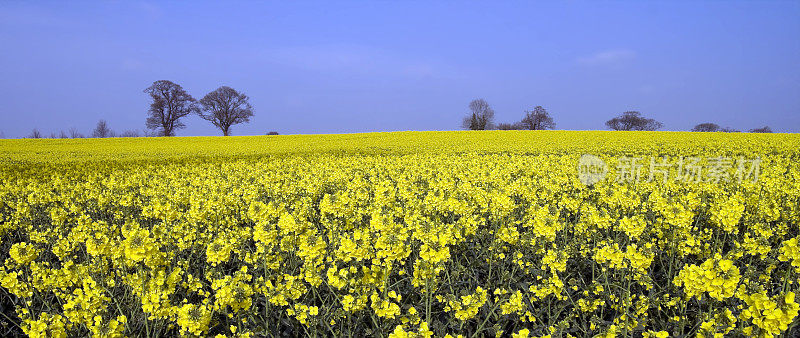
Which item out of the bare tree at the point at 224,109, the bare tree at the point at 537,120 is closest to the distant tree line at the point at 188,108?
the bare tree at the point at 224,109

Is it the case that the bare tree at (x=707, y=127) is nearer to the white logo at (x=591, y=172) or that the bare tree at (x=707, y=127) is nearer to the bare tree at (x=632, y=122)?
the bare tree at (x=632, y=122)

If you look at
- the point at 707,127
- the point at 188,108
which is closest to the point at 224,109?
the point at 188,108

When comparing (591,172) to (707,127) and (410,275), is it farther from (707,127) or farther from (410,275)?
(707,127)

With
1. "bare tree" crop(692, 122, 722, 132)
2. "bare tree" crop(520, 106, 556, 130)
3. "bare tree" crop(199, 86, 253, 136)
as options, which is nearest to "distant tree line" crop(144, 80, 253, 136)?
"bare tree" crop(199, 86, 253, 136)

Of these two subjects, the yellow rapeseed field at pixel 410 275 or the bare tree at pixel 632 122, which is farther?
the bare tree at pixel 632 122

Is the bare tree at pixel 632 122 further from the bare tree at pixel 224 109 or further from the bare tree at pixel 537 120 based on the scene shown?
the bare tree at pixel 224 109

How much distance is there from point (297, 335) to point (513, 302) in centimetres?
226

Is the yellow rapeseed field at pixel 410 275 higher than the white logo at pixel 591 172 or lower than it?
lower

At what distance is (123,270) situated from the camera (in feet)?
15.1

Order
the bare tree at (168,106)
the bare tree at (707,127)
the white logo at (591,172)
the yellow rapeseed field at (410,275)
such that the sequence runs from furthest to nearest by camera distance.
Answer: the bare tree at (707,127) < the bare tree at (168,106) < the white logo at (591,172) < the yellow rapeseed field at (410,275)

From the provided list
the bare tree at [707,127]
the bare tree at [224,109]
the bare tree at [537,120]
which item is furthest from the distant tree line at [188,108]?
the bare tree at [707,127]

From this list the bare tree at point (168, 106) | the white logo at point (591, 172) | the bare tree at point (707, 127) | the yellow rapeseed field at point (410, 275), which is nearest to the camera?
the yellow rapeseed field at point (410, 275)

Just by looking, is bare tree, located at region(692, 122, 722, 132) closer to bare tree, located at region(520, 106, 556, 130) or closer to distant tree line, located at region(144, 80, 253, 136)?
bare tree, located at region(520, 106, 556, 130)

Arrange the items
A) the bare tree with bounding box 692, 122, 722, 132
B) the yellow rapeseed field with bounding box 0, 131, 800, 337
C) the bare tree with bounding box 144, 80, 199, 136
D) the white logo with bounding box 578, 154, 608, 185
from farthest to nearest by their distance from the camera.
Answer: the bare tree with bounding box 692, 122, 722, 132 < the bare tree with bounding box 144, 80, 199, 136 < the white logo with bounding box 578, 154, 608, 185 < the yellow rapeseed field with bounding box 0, 131, 800, 337
